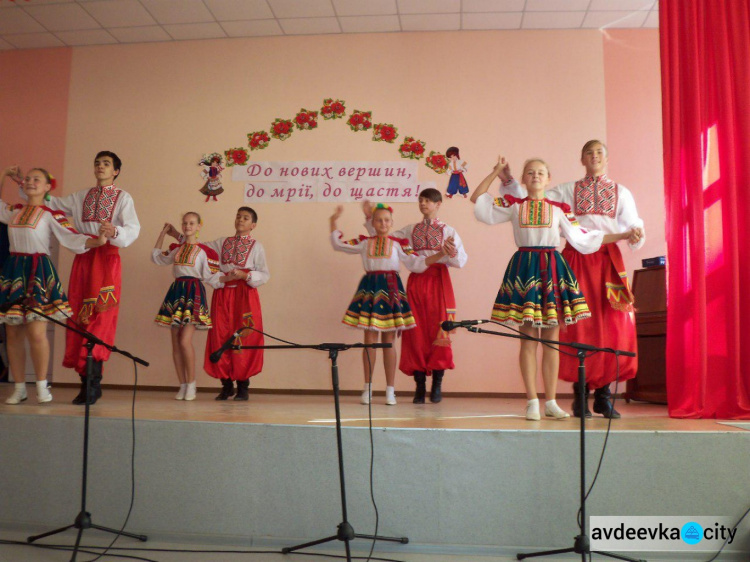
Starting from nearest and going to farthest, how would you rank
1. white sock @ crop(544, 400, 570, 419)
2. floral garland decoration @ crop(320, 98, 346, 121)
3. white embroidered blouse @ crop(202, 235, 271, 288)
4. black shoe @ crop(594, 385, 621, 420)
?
white sock @ crop(544, 400, 570, 419)
black shoe @ crop(594, 385, 621, 420)
white embroidered blouse @ crop(202, 235, 271, 288)
floral garland decoration @ crop(320, 98, 346, 121)

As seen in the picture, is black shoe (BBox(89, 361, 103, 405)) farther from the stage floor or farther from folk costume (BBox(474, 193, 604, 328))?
folk costume (BBox(474, 193, 604, 328))

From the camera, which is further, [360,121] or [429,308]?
[360,121]

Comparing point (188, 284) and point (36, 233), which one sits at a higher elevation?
point (36, 233)

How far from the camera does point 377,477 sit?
257cm

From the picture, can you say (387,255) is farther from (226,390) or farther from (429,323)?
(226,390)

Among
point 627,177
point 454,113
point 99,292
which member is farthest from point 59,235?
point 627,177

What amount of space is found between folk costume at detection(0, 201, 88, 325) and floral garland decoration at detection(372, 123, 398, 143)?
9.47 feet

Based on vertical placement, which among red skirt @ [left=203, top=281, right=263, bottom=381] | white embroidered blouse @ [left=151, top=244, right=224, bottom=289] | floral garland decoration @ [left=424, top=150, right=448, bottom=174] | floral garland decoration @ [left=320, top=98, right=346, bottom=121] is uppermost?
floral garland decoration @ [left=320, top=98, right=346, bottom=121]

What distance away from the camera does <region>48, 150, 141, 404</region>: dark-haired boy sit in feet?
12.4

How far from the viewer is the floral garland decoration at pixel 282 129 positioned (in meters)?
5.86

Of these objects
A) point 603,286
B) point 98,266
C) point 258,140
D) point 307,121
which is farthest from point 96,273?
point 603,286

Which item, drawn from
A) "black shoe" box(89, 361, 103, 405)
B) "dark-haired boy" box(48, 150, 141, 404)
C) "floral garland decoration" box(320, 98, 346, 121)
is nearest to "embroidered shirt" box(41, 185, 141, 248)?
"dark-haired boy" box(48, 150, 141, 404)

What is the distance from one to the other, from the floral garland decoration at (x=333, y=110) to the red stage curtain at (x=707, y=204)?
298cm

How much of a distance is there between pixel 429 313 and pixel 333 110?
2.34 m
